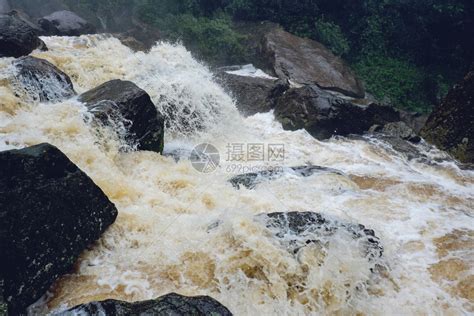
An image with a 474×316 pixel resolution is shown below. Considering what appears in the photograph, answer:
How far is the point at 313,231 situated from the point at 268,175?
1.99 meters

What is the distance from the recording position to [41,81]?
632 cm

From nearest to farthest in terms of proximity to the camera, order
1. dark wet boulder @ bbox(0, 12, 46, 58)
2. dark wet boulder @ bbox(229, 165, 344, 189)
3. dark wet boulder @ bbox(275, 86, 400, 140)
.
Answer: dark wet boulder @ bbox(229, 165, 344, 189) → dark wet boulder @ bbox(0, 12, 46, 58) → dark wet boulder @ bbox(275, 86, 400, 140)

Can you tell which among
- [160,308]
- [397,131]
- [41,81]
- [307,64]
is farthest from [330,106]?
[160,308]

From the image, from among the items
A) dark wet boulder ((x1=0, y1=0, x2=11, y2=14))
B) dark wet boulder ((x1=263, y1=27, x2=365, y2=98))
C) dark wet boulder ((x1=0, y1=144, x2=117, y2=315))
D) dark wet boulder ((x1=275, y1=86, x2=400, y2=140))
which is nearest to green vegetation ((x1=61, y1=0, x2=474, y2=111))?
dark wet boulder ((x1=263, y1=27, x2=365, y2=98))

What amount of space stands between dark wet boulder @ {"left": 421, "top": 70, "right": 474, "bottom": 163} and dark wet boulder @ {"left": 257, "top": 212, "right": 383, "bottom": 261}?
5.12 meters

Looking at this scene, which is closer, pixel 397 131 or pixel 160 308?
pixel 160 308

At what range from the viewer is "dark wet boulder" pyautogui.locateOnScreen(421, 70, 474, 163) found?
→ 8.12 metres

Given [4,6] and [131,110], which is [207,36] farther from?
[4,6]

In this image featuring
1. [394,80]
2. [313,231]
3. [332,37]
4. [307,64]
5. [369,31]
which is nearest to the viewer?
[313,231]

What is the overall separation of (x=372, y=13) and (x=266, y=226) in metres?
12.4

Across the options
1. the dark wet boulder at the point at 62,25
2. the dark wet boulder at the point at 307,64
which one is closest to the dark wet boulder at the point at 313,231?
the dark wet boulder at the point at 307,64

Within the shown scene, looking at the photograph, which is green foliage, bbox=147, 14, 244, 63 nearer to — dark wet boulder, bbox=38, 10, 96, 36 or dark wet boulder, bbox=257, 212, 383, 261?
dark wet boulder, bbox=38, 10, 96, 36

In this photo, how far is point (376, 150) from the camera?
8.11 metres

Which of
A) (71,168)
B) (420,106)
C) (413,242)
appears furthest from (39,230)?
(420,106)
